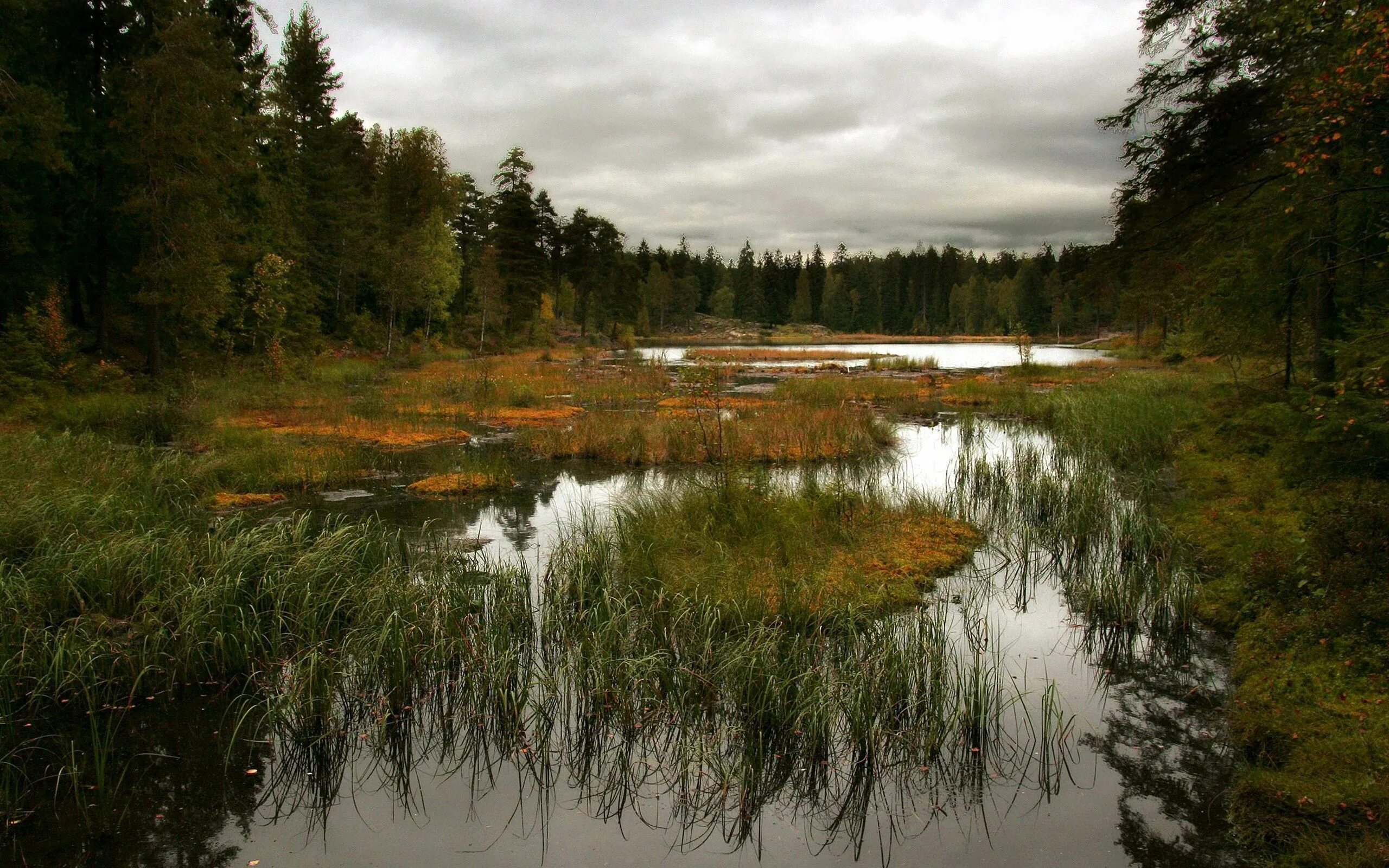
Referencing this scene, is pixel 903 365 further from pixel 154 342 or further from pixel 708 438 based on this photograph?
pixel 154 342

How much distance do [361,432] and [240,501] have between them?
21.6 ft

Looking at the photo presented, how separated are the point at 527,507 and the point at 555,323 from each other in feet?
183

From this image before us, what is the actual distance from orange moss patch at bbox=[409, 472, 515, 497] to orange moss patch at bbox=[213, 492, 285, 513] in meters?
2.00

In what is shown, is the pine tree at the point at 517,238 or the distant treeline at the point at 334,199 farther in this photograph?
the pine tree at the point at 517,238

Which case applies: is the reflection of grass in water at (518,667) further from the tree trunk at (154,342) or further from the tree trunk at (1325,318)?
the tree trunk at (154,342)

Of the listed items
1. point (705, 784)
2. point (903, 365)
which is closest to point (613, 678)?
point (705, 784)

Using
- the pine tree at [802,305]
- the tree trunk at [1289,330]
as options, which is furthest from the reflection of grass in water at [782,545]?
the pine tree at [802,305]

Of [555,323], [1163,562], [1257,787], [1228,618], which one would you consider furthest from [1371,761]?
[555,323]

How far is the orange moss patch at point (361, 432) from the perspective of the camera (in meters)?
16.5

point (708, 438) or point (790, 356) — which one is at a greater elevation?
point (790, 356)

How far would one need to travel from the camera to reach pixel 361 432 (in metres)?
17.2

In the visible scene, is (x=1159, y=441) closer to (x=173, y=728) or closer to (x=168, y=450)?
(x=173, y=728)

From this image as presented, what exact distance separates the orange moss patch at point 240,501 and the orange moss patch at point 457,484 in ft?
6.56

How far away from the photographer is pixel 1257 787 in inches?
164
